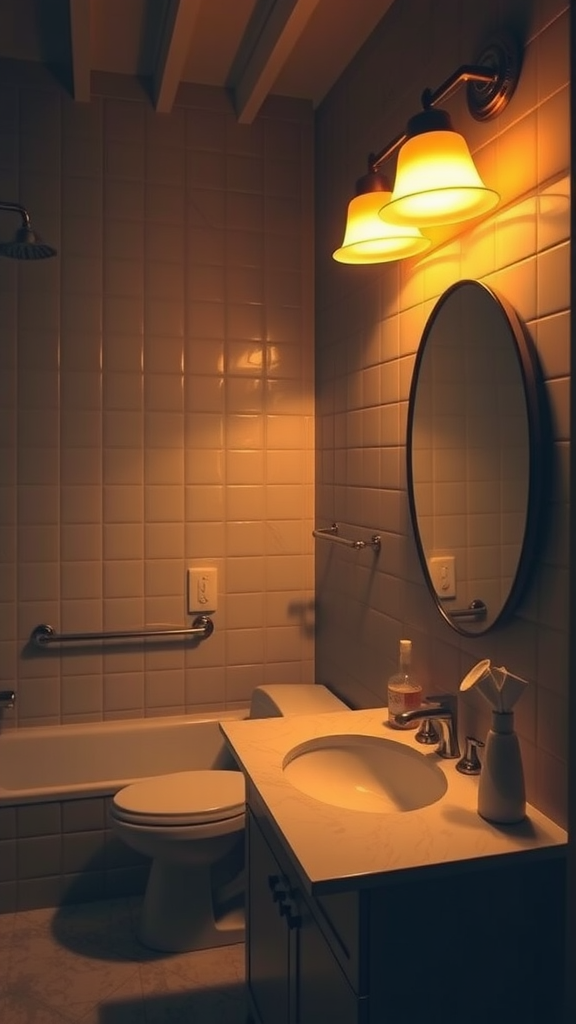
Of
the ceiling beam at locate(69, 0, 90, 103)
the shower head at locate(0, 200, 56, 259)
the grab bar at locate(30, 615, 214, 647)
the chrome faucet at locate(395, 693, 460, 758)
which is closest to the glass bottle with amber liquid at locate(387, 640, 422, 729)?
the chrome faucet at locate(395, 693, 460, 758)

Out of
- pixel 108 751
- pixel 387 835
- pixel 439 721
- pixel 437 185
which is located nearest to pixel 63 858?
pixel 108 751

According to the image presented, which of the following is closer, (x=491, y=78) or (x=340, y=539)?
(x=491, y=78)

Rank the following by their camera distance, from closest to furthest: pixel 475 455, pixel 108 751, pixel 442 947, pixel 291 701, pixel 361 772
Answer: pixel 442 947 → pixel 475 455 → pixel 361 772 → pixel 291 701 → pixel 108 751

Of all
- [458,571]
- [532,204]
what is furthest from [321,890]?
[532,204]

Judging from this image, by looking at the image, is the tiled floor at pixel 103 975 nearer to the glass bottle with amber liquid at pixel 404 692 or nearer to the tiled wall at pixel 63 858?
the tiled wall at pixel 63 858

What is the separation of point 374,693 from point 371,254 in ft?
4.00

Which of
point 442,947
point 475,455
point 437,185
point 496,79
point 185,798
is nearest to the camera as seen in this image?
point 442,947

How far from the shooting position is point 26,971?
2.16m

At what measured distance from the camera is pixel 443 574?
1824 mm

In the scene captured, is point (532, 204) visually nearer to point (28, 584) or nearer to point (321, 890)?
Result: point (321, 890)

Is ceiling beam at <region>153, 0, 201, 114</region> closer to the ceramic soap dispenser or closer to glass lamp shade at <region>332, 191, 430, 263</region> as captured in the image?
glass lamp shade at <region>332, 191, 430, 263</region>

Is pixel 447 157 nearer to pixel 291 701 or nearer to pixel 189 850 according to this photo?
pixel 291 701

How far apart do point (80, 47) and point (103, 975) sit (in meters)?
2.55

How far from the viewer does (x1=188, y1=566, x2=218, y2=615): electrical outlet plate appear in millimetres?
2791
